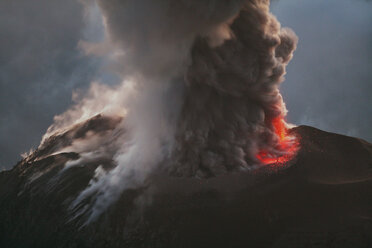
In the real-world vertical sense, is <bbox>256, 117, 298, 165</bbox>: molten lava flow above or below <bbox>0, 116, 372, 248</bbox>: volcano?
above

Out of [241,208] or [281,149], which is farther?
[281,149]

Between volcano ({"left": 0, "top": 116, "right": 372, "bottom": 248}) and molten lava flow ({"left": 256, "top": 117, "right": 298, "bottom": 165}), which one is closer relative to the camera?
volcano ({"left": 0, "top": 116, "right": 372, "bottom": 248})

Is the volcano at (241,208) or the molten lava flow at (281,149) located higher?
the molten lava flow at (281,149)

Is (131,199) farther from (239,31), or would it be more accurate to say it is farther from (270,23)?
(270,23)

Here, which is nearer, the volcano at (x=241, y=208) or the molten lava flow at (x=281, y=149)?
the volcano at (x=241, y=208)

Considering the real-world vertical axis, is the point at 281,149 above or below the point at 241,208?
above
